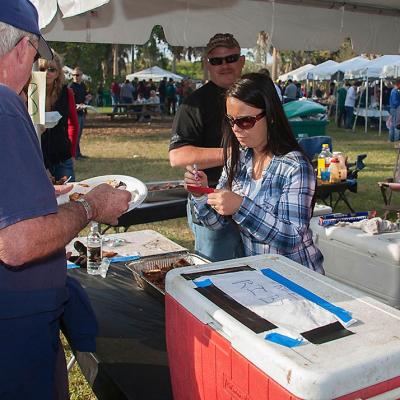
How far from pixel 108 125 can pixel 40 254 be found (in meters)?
17.4

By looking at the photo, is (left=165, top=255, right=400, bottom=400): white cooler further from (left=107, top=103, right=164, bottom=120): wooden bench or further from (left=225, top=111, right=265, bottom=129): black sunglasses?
(left=107, top=103, right=164, bottom=120): wooden bench

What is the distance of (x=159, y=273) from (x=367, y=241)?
158 centimetres

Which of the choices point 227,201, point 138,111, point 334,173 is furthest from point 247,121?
point 138,111

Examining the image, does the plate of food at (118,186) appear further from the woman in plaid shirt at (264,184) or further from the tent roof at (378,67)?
the tent roof at (378,67)

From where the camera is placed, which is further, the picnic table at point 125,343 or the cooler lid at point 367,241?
the cooler lid at point 367,241

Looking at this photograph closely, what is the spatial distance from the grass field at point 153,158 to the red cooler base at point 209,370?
68.8 inches

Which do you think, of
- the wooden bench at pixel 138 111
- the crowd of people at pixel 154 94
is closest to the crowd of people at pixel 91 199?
the wooden bench at pixel 138 111

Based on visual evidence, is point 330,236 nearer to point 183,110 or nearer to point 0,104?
point 183,110

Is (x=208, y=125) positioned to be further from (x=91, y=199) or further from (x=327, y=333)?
(x=327, y=333)

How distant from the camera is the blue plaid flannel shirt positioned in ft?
5.48

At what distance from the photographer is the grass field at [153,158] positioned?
18.6 feet

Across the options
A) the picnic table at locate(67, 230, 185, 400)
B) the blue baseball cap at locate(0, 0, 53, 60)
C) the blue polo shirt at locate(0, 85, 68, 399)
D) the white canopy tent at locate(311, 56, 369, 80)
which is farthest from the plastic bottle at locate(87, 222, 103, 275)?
the white canopy tent at locate(311, 56, 369, 80)

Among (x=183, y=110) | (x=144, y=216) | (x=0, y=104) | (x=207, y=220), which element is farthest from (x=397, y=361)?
(x=144, y=216)

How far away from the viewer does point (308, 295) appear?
1.12 meters
